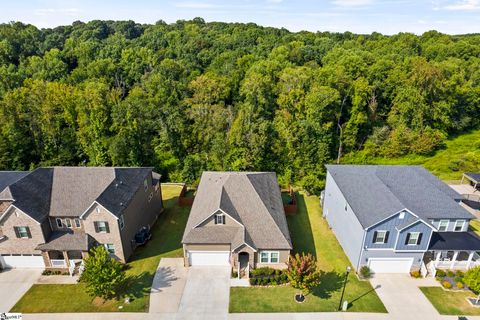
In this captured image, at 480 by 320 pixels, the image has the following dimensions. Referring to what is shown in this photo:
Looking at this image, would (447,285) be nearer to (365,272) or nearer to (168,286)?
(365,272)

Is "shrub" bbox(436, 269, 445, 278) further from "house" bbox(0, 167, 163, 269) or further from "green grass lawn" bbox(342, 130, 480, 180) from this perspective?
"house" bbox(0, 167, 163, 269)

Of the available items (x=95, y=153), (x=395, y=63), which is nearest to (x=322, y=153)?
(x=395, y=63)

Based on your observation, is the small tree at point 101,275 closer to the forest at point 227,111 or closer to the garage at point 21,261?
the garage at point 21,261

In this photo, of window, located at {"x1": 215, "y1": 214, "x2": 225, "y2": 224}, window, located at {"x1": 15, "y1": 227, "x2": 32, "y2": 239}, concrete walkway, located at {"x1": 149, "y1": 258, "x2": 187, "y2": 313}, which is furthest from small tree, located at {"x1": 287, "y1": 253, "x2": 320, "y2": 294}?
window, located at {"x1": 15, "y1": 227, "x2": 32, "y2": 239}

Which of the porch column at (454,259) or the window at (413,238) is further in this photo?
the porch column at (454,259)

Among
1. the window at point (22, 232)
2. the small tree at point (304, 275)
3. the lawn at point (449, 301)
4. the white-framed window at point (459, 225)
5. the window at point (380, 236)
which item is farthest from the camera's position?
the white-framed window at point (459, 225)

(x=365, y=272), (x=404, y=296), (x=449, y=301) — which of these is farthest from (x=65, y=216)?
(x=449, y=301)

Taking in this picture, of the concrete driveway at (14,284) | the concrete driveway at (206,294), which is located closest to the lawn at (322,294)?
the concrete driveway at (206,294)

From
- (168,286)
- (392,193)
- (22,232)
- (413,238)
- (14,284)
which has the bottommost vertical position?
(14,284)
